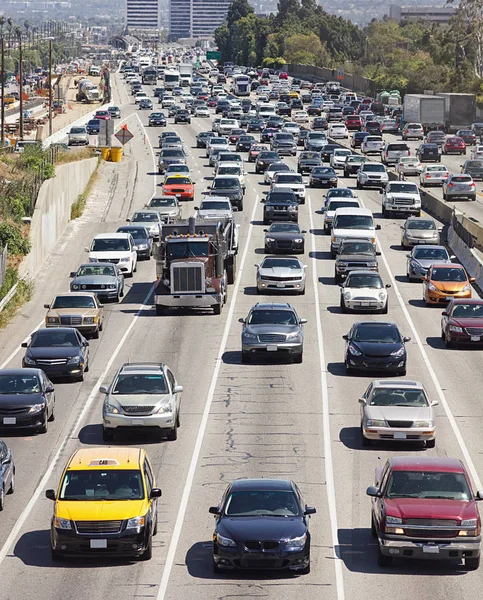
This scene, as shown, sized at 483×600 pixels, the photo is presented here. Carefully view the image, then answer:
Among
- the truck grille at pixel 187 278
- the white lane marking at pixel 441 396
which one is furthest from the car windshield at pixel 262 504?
the truck grille at pixel 187 278

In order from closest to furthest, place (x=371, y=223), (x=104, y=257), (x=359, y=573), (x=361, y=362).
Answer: (x=359, y=573) → (x=361, y=362) → (x=104, y=257) → (x=371, y=223)

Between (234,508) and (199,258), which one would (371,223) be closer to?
(199,258)

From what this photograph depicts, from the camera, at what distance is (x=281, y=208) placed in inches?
2557

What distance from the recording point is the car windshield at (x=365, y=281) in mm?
45656

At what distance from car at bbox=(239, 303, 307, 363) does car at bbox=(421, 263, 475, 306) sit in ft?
33.4

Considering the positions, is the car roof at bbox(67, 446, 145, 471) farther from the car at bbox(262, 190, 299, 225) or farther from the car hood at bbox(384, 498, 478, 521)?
the car at bbox(262, 190, 299, 225)

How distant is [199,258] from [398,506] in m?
24.5

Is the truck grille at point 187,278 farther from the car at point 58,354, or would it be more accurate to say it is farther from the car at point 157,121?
the car at point 157,121

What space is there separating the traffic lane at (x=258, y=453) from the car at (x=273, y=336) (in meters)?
0.43

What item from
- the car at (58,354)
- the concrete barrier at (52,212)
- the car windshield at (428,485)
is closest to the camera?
the car windshield at (428,485)

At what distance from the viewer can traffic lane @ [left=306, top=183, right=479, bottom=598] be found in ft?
69.1

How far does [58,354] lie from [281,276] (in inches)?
586

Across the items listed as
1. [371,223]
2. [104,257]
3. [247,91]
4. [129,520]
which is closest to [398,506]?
[129,520]

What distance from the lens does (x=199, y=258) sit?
44906 mm
